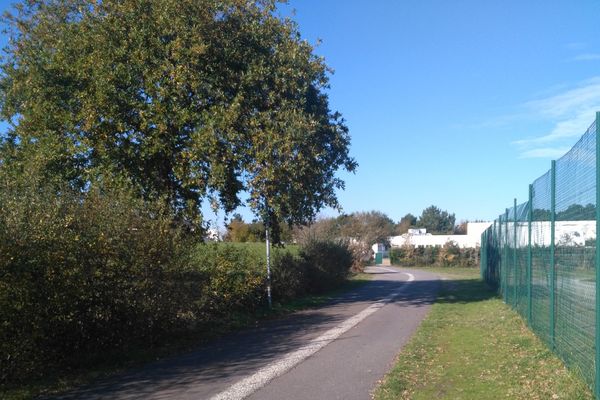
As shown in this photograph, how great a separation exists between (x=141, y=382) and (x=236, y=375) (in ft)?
4.51

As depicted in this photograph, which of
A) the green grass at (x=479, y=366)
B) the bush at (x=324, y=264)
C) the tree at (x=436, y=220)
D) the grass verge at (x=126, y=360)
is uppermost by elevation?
the tree at (x=436, y=220)

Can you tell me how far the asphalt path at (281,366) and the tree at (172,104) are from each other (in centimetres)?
360

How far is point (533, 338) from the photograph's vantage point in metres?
11.1

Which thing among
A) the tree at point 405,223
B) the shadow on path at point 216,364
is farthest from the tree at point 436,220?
the shadow on path at point 216,364

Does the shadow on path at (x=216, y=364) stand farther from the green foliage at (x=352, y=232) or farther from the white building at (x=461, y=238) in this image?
the white building at (x=461, y=238)

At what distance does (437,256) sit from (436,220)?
86984 millimetres

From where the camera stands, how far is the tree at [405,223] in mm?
128875

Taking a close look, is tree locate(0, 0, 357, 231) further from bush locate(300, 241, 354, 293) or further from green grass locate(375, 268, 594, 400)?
bush locate(300, 241, 354, 293)

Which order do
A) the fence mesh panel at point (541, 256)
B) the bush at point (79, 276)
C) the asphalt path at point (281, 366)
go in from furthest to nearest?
A: the fence mesh panel at point (541, 256) → the bush at point (79, 276) → the asphalt path at point (281, 366)

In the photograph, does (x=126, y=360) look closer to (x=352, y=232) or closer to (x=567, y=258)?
(x=567, y=258)

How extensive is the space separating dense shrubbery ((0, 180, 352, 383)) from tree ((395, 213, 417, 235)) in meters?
115

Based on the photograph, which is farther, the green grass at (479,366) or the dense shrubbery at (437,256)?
the dense shrubbery at (437,256)

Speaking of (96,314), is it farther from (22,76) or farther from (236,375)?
(22,76)

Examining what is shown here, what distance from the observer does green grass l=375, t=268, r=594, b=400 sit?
24.1 ft
